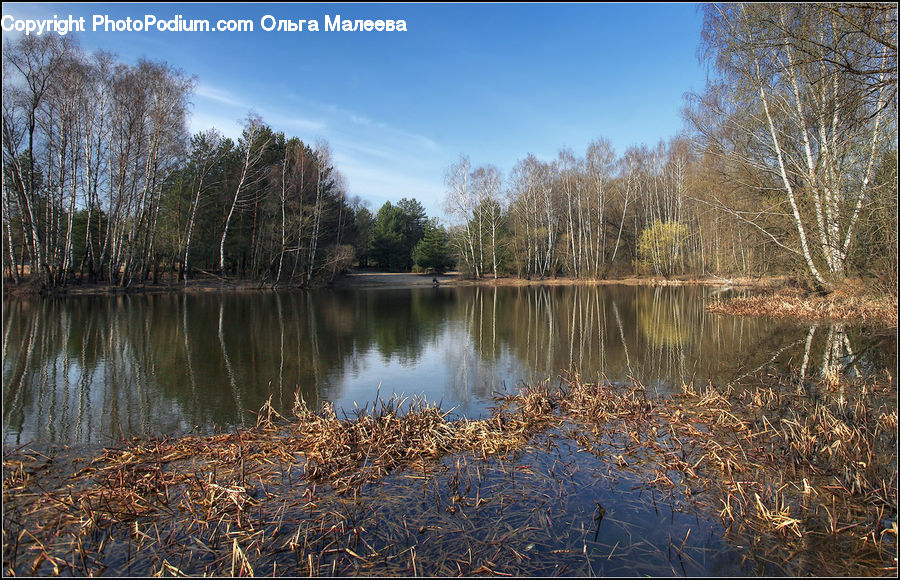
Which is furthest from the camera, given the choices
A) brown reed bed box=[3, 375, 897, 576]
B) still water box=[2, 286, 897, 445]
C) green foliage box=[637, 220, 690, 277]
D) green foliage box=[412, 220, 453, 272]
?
green foliage box=[412, 220, 453, 272]

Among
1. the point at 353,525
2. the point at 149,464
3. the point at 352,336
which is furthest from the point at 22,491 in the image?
the point at 352,336

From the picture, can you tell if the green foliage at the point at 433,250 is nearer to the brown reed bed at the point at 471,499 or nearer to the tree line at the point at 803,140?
the tree line at the point at 803,140


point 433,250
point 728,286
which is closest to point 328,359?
point 728,286

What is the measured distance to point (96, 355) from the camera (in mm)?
11273

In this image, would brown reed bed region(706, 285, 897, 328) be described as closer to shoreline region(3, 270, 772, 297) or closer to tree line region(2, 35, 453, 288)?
shoreline region(3, 270, 772, 297)

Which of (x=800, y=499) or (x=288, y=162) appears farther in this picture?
(x=288, y=162)

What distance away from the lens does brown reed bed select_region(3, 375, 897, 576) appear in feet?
11.6

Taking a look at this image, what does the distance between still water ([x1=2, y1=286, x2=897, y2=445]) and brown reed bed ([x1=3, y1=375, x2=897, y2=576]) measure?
4.82 ft

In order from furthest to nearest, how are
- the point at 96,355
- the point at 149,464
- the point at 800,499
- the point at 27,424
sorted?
1. the point at 96,355
2. the point at 27,424
3. the point at 149,464
4. the point at 800,499

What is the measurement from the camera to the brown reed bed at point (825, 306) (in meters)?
13.1

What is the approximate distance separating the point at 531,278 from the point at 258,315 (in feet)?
107

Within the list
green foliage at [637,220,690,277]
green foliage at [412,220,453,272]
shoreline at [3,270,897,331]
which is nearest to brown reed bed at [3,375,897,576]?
shoreline at [3,270,897,331]

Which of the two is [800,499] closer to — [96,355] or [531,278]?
[96,355]

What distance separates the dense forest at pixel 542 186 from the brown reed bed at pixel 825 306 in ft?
2.01
